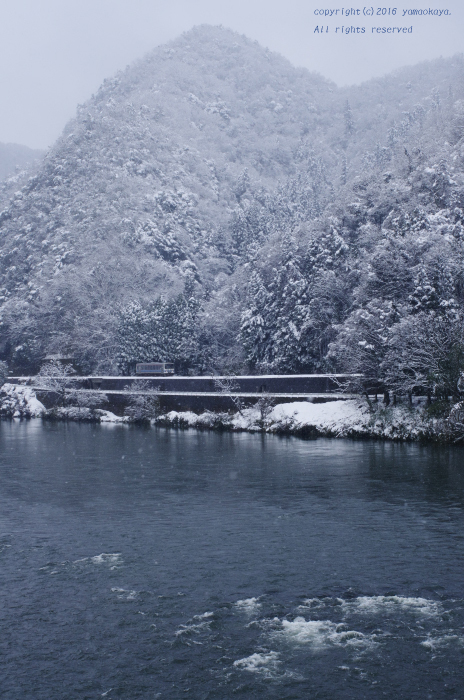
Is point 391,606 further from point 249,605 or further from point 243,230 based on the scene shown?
point 243,230

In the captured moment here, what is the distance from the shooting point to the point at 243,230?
98.6m

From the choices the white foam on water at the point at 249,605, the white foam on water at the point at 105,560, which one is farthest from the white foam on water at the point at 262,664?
the white foam on water at the point at 105,560

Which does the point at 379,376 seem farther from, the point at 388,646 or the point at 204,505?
the point at 388,646

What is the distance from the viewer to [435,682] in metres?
9.91

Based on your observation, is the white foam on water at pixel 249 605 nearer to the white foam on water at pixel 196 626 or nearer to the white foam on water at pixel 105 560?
the white foam on water at pixel 196 626

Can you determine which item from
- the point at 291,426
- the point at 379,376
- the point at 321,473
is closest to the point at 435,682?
the point at 321,473

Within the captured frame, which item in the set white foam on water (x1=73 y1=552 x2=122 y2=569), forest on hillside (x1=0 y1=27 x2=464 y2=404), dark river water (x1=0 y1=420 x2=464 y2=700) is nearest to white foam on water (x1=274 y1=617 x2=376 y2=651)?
dark river water (x1=0 y1=420 x2=464 y2=700)

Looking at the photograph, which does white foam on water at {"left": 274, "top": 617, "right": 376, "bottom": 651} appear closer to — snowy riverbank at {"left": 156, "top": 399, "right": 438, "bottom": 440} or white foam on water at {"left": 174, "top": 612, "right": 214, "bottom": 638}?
white foam on water at {"left": 174, "top": 612, "right": 214, "bottom": 638}

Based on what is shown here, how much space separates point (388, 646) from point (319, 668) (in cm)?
143

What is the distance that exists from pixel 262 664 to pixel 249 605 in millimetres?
2380

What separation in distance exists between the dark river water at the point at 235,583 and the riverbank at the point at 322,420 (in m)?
7.58

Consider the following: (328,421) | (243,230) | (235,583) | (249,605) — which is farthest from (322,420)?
(243,230)

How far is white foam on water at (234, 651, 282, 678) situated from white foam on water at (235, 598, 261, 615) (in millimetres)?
1730

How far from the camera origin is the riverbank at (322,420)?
1390 inches
